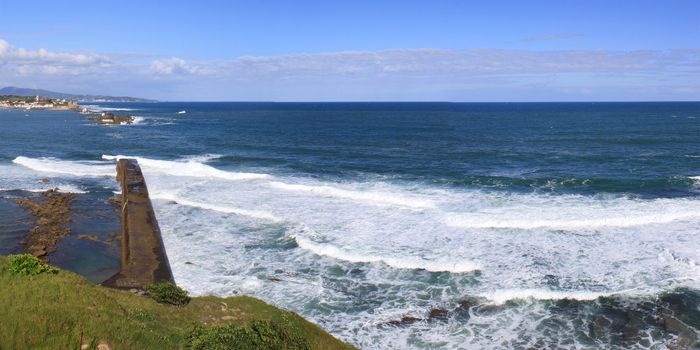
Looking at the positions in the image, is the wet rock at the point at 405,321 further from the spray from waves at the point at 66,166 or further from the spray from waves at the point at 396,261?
the spray from waves at the point at 66,166

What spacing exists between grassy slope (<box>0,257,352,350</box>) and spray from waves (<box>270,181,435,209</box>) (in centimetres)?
1788

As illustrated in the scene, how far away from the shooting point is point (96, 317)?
1098cm

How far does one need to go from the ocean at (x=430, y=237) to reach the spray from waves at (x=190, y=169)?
8.1 inches

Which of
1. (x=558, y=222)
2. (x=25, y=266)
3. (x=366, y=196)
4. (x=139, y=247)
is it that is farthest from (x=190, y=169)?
(x=25, y=266)

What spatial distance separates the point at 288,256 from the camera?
73.3 ft

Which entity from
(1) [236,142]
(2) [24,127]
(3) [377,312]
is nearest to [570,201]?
(3) [377,312]

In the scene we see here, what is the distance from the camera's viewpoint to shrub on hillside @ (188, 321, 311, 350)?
10.8 m

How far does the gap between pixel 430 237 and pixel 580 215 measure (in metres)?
9.23

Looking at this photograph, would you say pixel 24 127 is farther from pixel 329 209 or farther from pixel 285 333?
pixel 285 333

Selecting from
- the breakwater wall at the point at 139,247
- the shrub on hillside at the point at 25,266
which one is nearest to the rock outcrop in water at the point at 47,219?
the breakwater wall at the point at 139,247

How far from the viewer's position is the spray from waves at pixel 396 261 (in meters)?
20.6

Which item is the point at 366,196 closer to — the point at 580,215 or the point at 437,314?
the point at 580,215

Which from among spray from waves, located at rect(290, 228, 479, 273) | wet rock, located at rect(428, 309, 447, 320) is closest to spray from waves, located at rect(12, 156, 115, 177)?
spray from waves, located at rect(290, 228, 479, 273)

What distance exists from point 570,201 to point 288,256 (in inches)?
726
